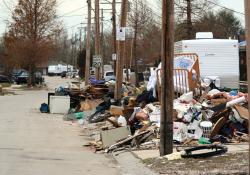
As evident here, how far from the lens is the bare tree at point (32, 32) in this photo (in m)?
59.1

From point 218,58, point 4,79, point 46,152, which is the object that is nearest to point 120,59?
point 218,58

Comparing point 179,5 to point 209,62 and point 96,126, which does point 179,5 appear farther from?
point 96,126

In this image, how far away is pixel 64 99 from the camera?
93.4 ft

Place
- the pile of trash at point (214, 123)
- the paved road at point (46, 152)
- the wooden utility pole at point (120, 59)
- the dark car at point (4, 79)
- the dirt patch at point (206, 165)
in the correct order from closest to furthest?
the dirt patch at point (206, 165), the paved road at point (46, 152), the pile of trash at point (214, 123), the wooden utility pole at point (120, 59), the dark car at point (4, 79)

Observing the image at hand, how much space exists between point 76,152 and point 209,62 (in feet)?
39.1

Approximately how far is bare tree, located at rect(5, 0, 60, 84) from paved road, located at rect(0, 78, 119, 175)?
36.7 meters

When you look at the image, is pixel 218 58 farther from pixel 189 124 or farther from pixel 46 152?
pixel 46 152

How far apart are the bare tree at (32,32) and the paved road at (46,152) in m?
36.7

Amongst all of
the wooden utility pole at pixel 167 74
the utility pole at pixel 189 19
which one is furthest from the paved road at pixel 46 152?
the utility pole at pixel 189 19

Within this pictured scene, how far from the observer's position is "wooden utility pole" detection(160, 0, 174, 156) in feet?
41.1

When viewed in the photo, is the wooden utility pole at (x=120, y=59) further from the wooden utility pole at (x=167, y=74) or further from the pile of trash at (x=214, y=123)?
the wooden utility pole at (x=167, y=74)

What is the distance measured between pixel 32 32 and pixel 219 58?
37.1 meters

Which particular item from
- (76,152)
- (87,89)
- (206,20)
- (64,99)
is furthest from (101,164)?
(206,20)

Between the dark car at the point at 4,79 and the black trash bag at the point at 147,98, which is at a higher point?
the black trash bag at the point at 147,98
